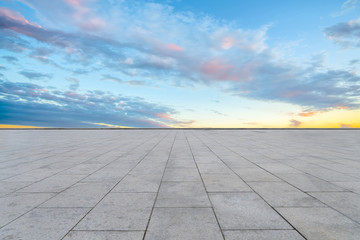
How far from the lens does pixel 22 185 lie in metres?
6.22

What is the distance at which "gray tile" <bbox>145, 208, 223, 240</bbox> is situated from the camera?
3.41 metres

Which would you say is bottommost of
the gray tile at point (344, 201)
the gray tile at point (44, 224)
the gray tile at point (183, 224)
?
the gray tile at point (44, 224)

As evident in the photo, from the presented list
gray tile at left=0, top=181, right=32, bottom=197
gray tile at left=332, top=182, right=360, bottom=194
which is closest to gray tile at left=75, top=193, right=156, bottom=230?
gray tile at left=0, top=181, right=32, bottom=197

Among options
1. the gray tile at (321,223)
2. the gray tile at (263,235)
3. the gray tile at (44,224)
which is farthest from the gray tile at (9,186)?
the gray tile at (321,223)

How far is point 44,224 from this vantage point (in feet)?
12.7

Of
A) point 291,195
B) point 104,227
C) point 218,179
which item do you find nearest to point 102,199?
point 104,227

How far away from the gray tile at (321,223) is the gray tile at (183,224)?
1.51 metres

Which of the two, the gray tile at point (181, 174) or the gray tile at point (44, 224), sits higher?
the gray tile at point (181, 174)

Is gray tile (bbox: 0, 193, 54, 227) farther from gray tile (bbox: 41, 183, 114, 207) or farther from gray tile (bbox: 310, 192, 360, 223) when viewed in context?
gray tile (bbox: 310, 192, 360, 223)

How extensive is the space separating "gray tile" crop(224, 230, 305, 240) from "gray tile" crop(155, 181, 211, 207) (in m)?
1.17

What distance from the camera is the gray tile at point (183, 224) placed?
3408mm

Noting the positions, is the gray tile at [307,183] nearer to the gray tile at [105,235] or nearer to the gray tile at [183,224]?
the gray tile at [183,224]

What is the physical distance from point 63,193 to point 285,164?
8.33 meters

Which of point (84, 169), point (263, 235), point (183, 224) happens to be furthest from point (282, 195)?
point (84, 169)
